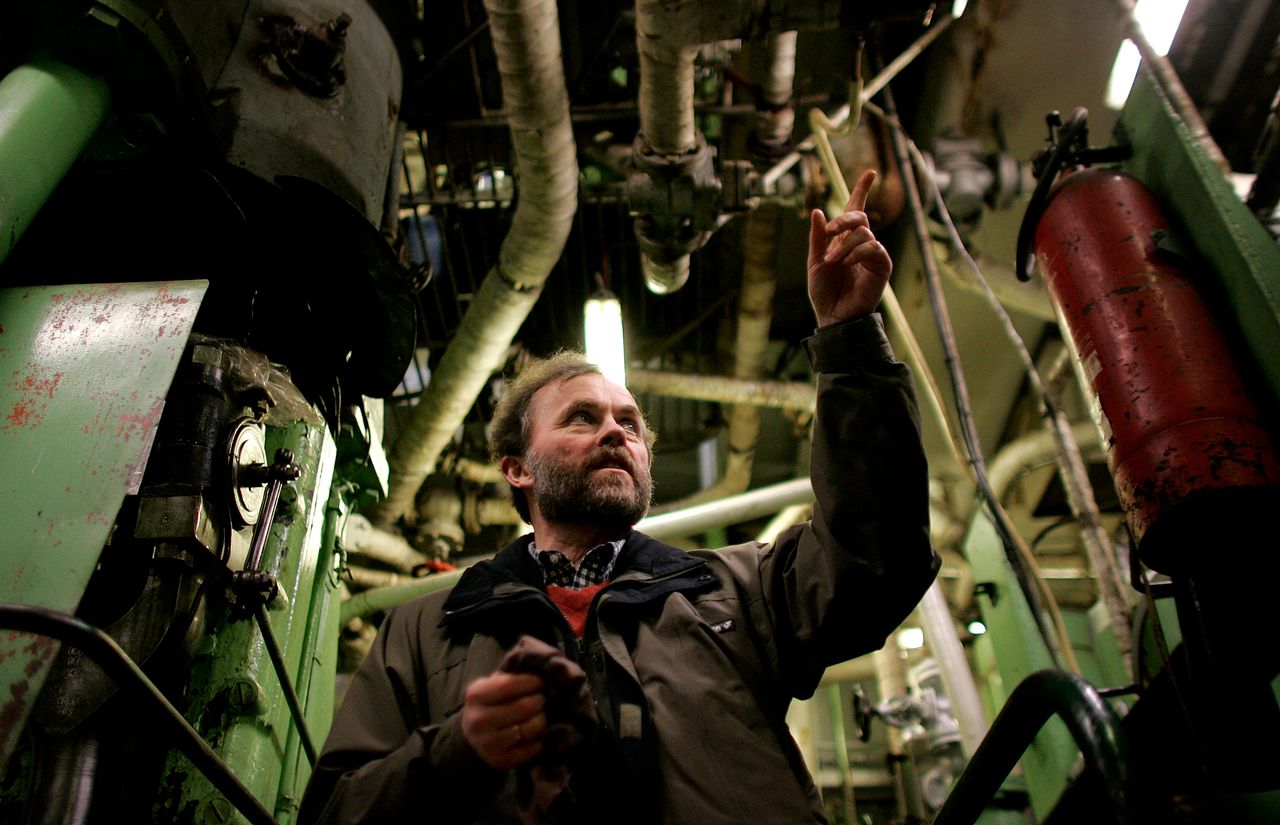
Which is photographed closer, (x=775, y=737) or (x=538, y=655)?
(x=538, y=655)

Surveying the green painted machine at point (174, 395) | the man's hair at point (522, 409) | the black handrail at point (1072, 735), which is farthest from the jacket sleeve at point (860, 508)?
the green painted machine at point (174, 395)

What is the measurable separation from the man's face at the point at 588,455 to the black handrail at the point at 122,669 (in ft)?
3.05

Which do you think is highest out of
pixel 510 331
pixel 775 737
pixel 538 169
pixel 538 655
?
pixel 538 169

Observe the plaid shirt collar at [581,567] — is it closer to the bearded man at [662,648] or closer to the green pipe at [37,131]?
the bearded man at [662,648]

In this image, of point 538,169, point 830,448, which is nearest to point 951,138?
point 538,169

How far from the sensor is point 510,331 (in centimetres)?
425

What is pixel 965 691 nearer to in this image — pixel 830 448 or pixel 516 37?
pixel 830 448

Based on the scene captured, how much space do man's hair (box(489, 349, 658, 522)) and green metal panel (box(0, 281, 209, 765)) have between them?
974 millimetres

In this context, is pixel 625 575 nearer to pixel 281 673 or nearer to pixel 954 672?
pixel 281 673

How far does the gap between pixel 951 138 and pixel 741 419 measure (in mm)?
2529

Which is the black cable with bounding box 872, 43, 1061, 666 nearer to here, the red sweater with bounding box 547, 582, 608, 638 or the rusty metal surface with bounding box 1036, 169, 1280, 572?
the rusty metal surface with bounding box 1036, 169, 1280, 572

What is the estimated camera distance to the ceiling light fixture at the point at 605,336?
3287 mm

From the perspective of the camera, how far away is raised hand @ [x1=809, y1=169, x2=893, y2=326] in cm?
162

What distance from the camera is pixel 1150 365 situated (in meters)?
1.69
